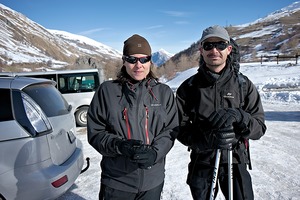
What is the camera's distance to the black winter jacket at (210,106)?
222 cm

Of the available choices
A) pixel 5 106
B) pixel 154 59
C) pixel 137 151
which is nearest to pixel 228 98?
pixel 137 151

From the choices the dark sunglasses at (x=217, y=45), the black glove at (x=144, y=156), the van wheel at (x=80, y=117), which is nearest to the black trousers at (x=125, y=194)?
the black glove at (x=144, y=156)

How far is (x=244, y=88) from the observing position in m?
2.23

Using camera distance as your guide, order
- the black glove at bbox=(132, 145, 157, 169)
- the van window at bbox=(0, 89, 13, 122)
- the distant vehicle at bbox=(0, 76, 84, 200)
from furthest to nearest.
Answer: the van window at bbox=(0, 89, 13, 122) → the distant vehicle at bbox=(0, 76, 84, 200) → the black glove at bbox=(132, 145, 157, 169)

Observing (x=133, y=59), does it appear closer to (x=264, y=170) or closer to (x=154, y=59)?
(x=264, y=170)

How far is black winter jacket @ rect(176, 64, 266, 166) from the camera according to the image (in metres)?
2.22

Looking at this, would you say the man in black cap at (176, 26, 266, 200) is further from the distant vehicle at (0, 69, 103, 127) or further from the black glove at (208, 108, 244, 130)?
the distant vehicle at (0, 69, 103, 127)

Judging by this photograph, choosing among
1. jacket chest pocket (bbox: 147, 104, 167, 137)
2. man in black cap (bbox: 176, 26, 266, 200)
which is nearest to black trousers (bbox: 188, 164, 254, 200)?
man in black cap (bbox: 176, 26, 266, 200)

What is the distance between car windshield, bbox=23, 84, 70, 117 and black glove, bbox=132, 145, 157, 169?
1835 millimetres

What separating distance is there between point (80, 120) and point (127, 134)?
25.3ft

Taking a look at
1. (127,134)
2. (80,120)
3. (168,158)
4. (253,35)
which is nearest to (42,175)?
(127,134)

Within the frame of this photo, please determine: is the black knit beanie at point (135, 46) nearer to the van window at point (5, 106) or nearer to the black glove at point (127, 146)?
the black glove at point (127, 146)

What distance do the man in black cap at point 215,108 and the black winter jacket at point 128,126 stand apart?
307mm

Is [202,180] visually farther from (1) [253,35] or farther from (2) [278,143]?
(1) [253,35]
